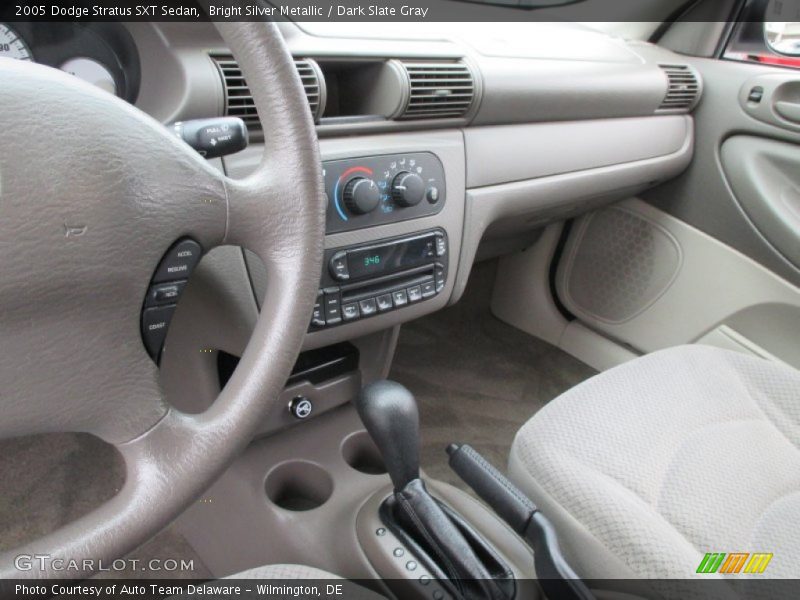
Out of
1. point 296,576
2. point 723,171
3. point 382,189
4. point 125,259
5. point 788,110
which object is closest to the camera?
point 125,259

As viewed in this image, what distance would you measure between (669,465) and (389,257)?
447 millimetres

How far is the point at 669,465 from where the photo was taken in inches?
31.0

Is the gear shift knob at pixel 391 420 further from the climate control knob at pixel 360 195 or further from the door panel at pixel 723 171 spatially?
the door panel at pixel 723 171

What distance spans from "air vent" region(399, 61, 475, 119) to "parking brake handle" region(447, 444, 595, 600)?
1.59 feet

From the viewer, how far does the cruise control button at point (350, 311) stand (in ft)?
2.87

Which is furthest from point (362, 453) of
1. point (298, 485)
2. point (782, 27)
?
point (782, 27)

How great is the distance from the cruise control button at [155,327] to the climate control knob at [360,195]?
351 mm

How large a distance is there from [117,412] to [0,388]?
83 mm

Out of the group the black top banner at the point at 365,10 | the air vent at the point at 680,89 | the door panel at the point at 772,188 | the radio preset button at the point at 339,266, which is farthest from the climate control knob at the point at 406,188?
the door panel at the point at 772,188

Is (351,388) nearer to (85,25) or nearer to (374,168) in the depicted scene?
(374,168)

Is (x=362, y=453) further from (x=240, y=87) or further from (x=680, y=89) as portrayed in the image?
(x=680, y=89)

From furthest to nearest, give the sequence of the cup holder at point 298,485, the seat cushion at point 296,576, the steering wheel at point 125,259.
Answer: the cup holder at point 298,485
the seat cushion at point 296,576
the steering wheel at point 125,259

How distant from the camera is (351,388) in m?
1.12

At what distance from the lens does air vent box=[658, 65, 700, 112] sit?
1444mm
